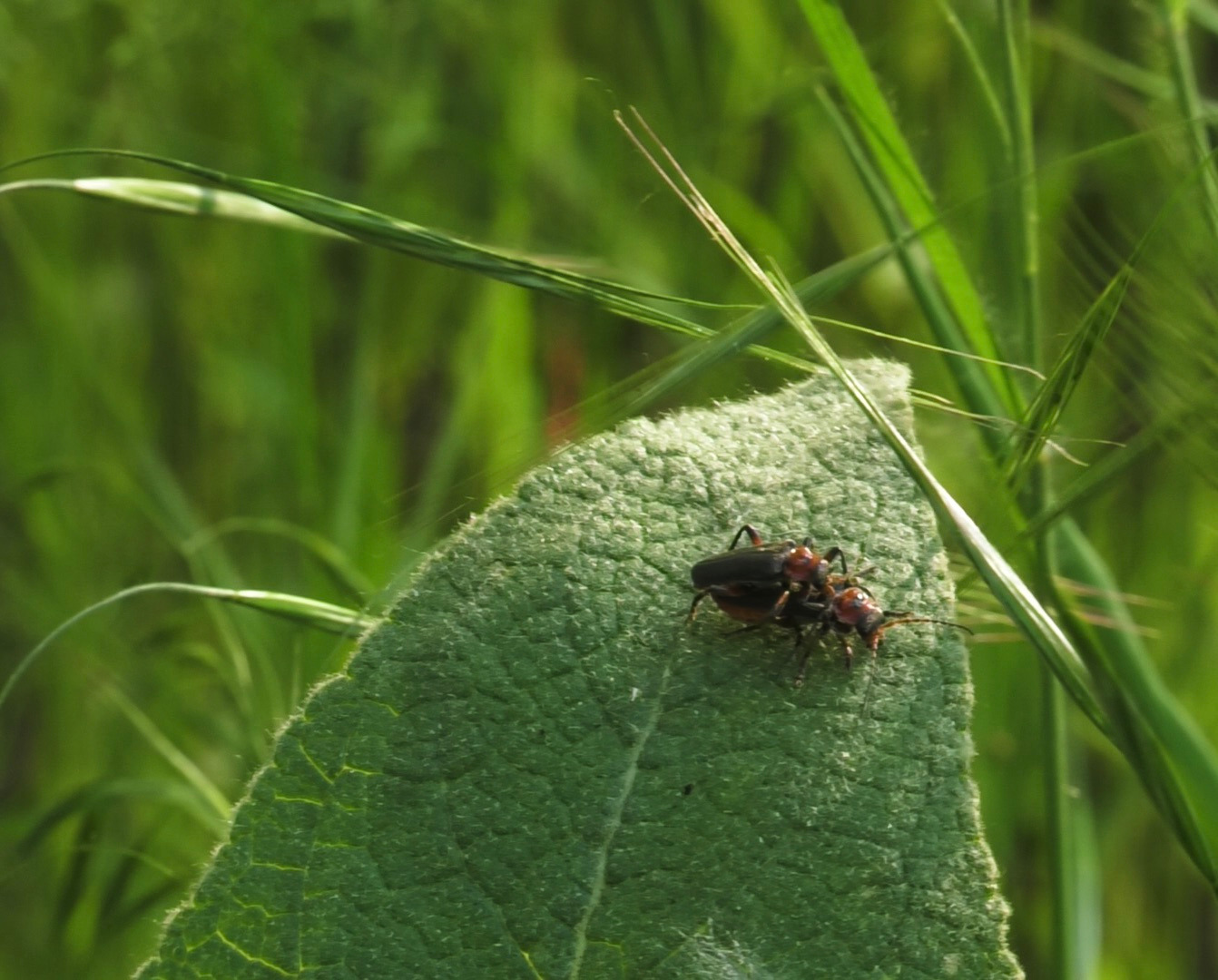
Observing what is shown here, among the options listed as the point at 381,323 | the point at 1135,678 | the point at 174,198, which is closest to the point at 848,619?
the point at 1135,678

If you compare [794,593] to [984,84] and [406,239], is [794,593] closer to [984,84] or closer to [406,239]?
[406,239]

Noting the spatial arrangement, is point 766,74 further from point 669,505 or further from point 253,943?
point 253,943

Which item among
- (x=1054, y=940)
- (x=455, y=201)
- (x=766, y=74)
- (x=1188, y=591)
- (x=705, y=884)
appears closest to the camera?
(x=705, y=884)

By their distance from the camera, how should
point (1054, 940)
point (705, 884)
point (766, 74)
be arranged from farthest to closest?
point (766, 74) < point (1054, 940) < point (705, 884)

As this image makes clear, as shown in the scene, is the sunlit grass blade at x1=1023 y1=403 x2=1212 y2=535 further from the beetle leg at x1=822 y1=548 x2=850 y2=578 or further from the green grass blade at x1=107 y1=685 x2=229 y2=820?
the green grass blade at x1=107 y1=685 x2=229 y2=820

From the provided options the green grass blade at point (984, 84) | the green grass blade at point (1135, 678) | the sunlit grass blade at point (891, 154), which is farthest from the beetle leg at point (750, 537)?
the green grass blade at point (984, 84)

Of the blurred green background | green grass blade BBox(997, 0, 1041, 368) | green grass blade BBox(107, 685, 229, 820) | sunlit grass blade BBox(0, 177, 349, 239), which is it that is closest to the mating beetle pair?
the blurred green background

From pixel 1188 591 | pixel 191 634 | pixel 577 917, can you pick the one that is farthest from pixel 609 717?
pixel 191 634

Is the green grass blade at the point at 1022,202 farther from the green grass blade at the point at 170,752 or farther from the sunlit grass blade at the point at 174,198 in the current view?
the green grass blade at the point at 170,752
